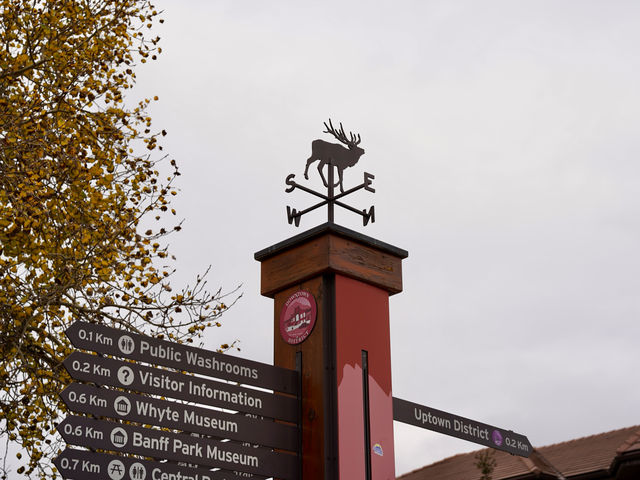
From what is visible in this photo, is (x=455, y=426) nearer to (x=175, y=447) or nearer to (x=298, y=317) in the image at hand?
(x=298, y=317)

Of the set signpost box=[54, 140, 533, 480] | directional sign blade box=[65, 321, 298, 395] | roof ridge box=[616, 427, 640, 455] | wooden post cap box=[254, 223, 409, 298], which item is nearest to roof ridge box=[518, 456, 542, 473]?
roof ridge box=[616, 427, 640, 455]

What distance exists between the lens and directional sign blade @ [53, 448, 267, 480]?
4.79m

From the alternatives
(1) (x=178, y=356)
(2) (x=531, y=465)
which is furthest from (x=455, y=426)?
(2) (x=531, y=465)

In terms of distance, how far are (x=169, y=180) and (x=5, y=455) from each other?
350 cm

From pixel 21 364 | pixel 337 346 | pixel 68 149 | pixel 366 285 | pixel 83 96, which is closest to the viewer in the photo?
pixel 337 346

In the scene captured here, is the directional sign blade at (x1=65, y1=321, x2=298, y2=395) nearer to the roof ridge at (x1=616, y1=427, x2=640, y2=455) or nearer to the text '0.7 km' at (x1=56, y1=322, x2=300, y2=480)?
the text '0.7 km' at (x1=56, y1=322, x2=300, y2=480)

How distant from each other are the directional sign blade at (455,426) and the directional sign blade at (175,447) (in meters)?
0.91

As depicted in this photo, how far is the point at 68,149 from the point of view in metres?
10.1

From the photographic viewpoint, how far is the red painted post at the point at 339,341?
5.91 metres

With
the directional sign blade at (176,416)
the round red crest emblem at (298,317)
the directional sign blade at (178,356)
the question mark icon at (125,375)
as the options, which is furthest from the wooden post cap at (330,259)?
the question mark icon at (125,375)

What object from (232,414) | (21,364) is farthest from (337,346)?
(21,364)

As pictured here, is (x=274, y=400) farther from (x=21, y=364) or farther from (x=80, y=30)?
(x=80, y=30)

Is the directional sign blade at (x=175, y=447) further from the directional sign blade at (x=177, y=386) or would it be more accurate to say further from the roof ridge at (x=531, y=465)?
the roof ridge at (x=531, y=465)

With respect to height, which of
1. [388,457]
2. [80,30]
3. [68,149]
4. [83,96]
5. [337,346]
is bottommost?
[388,457]
